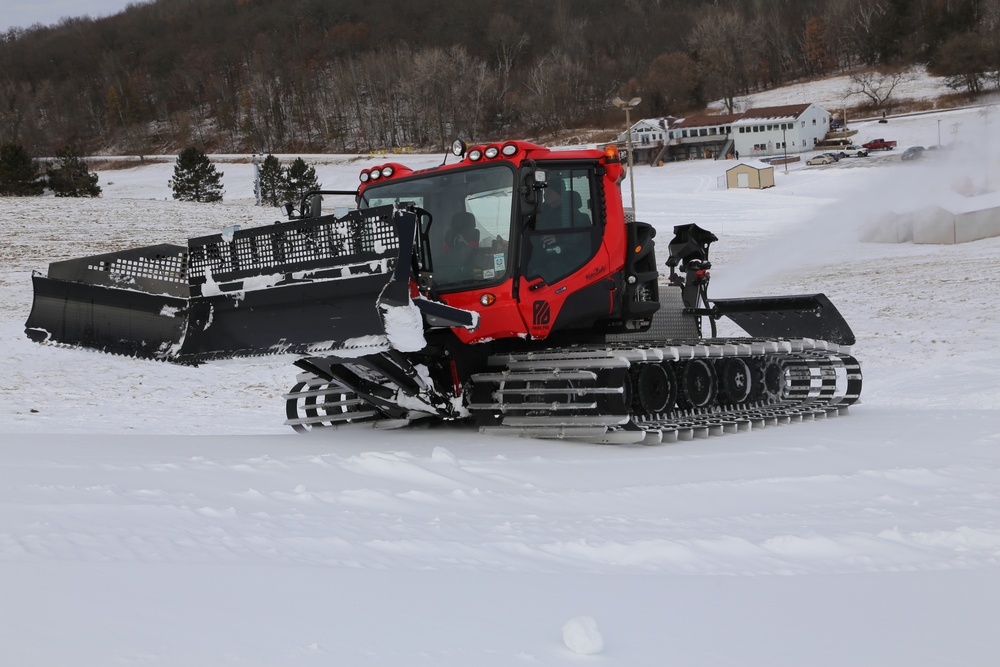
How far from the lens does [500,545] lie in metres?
4.72

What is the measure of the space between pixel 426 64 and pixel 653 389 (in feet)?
348

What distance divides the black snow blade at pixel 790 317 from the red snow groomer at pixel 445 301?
2.21m

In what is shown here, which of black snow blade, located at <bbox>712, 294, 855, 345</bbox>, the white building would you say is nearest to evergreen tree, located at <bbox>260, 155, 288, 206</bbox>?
the white building

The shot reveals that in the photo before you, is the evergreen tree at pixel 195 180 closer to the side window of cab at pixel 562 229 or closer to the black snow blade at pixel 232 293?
the black snow blade at pixel 232 293

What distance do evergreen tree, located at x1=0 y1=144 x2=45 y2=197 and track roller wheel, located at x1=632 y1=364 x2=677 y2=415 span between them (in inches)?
1980

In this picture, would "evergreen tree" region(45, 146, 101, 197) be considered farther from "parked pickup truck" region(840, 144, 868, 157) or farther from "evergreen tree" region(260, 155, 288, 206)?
"parked pickup truck" region(840, 144, 868, 157)

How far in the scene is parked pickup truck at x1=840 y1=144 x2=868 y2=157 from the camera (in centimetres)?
7175

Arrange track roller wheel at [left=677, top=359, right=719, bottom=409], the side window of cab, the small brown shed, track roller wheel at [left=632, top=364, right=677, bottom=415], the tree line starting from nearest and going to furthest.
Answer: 1. the side window of cab
2. track roller wheel at [left=632, top=364, right=677, bottom=415]
3. track roller wheel at [left=677, top=359, right=719, bottom=409]
4. the small brown shed
5. the tree line

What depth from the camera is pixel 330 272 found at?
25.6 feet

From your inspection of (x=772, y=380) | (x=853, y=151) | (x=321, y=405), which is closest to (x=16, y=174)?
(x=321, y=405)

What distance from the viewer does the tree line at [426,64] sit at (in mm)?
103750

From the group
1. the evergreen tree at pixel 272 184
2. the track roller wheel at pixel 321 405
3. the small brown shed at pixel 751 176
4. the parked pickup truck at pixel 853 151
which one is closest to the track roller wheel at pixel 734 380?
the track roller wheel at pixel 321 405

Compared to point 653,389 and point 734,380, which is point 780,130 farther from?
point 653,389

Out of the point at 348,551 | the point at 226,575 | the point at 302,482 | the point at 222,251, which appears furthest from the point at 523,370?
the point at 226,575
